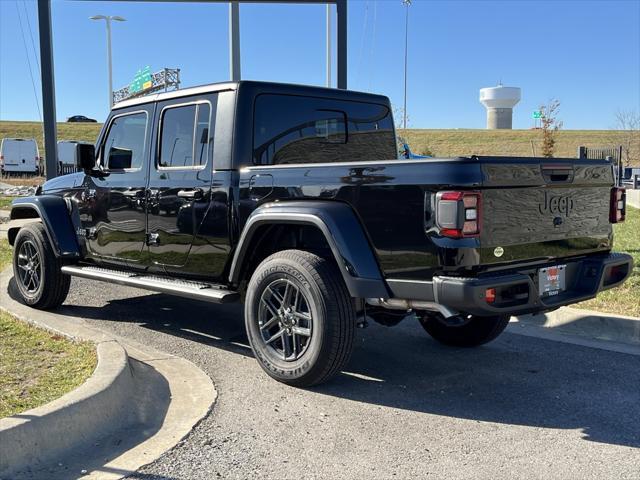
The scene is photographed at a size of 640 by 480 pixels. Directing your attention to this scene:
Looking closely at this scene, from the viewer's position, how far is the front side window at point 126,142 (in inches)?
224

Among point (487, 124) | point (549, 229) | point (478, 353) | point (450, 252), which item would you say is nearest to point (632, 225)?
point (478, 353)

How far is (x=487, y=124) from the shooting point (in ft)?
472

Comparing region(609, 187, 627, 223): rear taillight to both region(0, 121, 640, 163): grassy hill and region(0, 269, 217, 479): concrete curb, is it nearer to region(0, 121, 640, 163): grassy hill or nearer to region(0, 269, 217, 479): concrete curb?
region(0, 269, 217, 479): concrete curb

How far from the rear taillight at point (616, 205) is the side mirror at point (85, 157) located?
14.3 feet

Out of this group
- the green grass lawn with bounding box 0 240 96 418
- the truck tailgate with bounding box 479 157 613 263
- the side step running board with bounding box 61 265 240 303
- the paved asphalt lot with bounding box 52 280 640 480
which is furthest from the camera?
the side step running board with bounding box 61 265 240 303

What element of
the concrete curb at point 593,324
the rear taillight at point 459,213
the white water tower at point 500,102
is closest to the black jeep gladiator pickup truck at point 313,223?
the rear taillight at point 459,213

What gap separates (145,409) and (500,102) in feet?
459

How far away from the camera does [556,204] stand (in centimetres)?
404

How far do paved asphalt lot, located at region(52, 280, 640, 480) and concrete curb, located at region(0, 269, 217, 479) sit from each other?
10 centimetres

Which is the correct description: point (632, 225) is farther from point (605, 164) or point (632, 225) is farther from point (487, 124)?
point (487, 124)

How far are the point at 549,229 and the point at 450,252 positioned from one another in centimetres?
83

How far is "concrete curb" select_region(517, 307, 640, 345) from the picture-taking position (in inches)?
219

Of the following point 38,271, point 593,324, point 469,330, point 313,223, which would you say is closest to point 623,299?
point 593,324

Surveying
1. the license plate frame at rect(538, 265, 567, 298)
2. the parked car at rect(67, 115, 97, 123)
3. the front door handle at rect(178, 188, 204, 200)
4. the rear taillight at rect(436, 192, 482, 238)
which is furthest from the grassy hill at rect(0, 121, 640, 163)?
the rear taillight at rect(436, 192, 482, 238)
